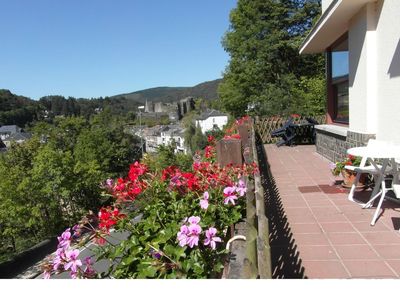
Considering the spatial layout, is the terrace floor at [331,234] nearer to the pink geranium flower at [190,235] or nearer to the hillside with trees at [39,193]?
the pink geranium flower at [190,235]

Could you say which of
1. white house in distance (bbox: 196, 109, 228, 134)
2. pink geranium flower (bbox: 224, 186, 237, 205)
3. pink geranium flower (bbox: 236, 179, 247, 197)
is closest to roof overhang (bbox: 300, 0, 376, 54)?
pink geranium flower (bbox: 236, 179, 247, 197)

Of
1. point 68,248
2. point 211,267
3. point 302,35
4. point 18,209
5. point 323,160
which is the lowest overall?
point 18,209

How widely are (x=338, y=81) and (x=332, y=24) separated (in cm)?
185

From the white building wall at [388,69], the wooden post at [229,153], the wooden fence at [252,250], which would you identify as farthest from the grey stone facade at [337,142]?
the wooden fence at [252,250]

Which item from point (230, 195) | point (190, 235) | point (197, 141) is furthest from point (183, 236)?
point (197, 141)

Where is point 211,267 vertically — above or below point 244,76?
below

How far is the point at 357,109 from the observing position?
23.2 ft

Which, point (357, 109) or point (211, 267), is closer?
point (211, 267)

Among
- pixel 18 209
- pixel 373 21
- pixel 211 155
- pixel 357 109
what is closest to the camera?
pixel 211 155

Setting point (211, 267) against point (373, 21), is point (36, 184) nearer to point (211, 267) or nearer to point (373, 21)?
point (373, 21)

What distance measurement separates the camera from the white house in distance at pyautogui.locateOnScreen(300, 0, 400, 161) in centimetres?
558

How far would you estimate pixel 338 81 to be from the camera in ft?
30.3
